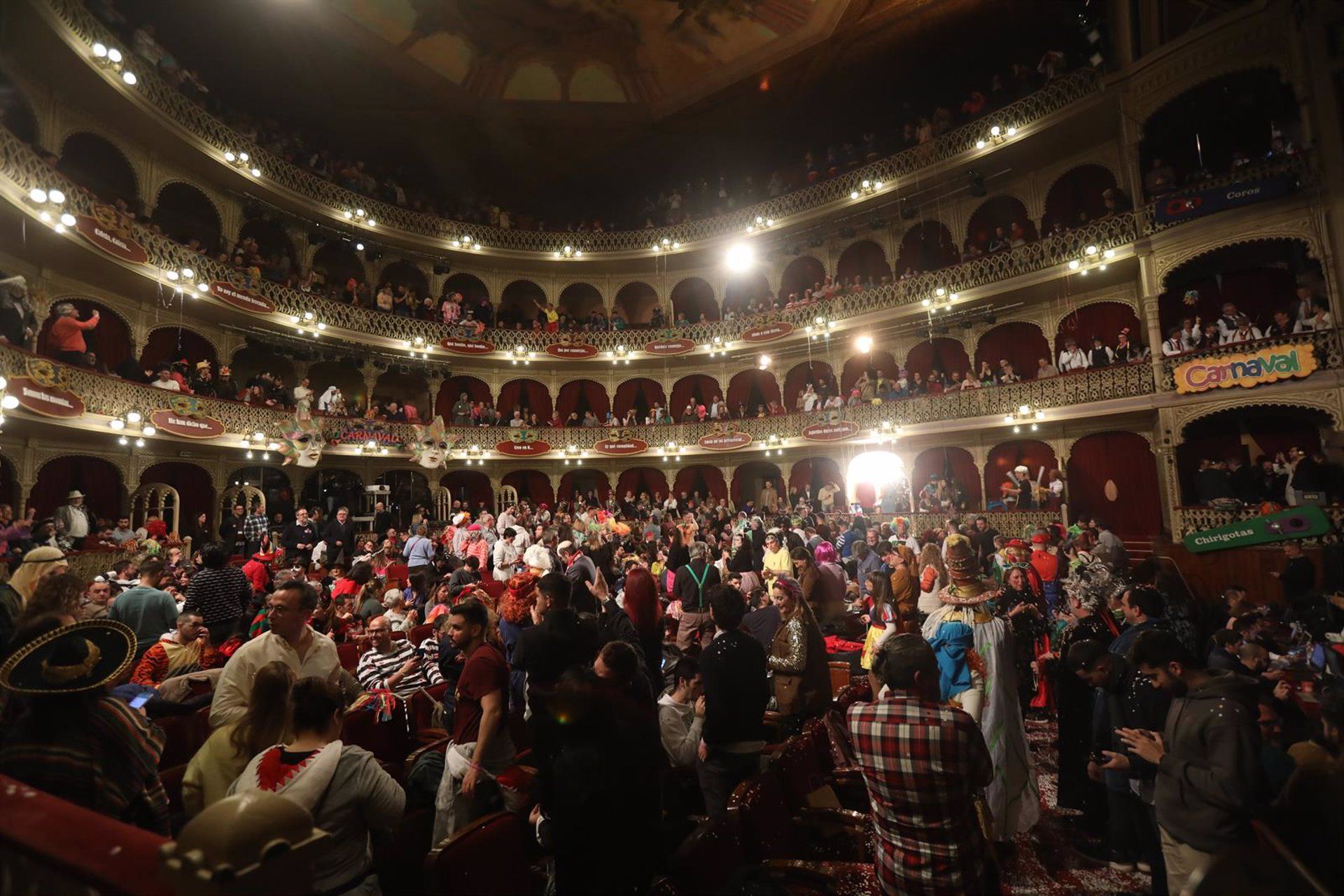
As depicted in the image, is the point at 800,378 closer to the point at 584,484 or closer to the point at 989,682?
the point at 584,484

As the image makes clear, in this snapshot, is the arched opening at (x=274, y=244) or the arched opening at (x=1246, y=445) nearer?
the arched opening at (x=1246, y=445)

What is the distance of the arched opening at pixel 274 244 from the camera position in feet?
53.4

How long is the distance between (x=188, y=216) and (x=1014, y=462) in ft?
76.0

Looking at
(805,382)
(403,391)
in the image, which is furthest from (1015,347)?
(403,391)

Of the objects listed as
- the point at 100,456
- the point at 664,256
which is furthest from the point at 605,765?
the point at 664,256

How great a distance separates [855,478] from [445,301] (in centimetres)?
1483

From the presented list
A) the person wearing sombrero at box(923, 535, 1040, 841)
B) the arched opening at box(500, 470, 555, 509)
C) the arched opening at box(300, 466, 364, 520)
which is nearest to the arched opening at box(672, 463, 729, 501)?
the arched opening at box(500, 470, 555, 509)

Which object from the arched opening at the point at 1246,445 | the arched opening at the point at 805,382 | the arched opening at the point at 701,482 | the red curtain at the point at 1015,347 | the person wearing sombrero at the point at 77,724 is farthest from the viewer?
the arched opening at the point at 701,482

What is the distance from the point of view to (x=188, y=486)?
1481 centimetres

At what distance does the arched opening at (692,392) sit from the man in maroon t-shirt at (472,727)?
62.5 ft

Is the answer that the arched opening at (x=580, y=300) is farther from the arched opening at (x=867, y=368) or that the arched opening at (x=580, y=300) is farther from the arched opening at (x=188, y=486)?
the arched opening at (x=188, y=486)

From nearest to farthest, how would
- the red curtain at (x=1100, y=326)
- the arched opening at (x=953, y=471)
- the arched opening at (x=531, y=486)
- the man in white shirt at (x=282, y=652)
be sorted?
the man in white shirt at (x=282, y=652), the red curtain at (x=1100, y=326), the arched opening at (x=953, y=471), the arched opening at (x=531, y=486)

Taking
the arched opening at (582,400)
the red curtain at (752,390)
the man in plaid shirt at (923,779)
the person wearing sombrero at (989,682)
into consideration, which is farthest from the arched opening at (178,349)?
the man in plaid shirt at (923,779)

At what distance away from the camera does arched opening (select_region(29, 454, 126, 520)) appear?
473 inches
